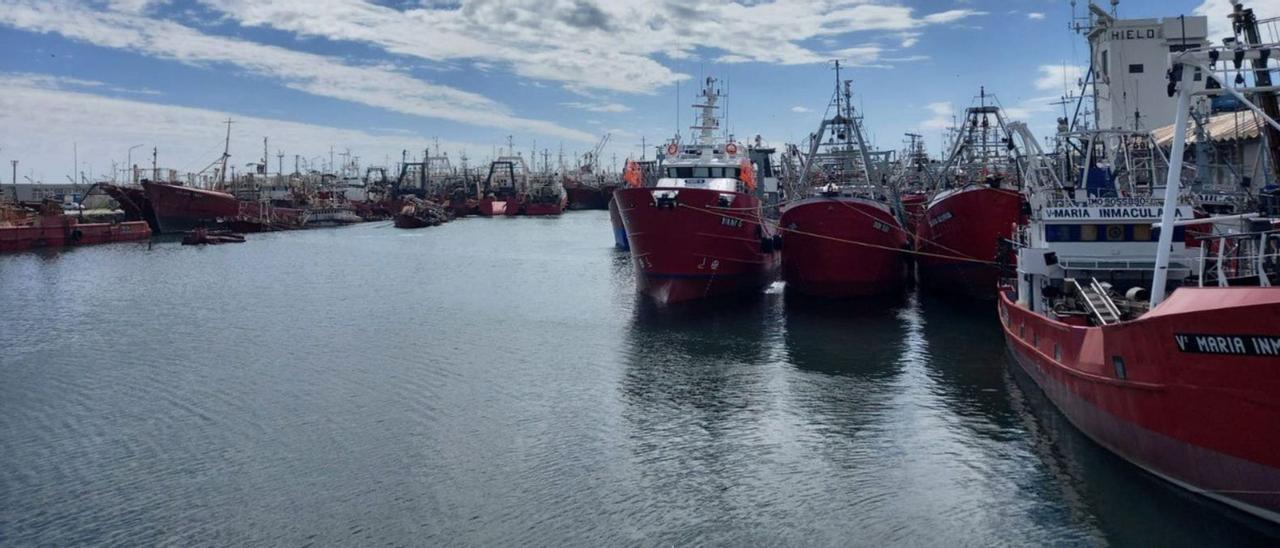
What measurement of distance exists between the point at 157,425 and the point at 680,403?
461 inches

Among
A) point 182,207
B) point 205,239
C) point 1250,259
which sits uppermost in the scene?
point 182,207

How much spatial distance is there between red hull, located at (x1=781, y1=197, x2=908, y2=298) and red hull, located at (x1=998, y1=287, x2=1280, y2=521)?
20.5 meters

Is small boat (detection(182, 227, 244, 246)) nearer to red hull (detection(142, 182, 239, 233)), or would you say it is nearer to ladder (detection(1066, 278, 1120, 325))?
red hull (detection(142, 182, 239, 233))

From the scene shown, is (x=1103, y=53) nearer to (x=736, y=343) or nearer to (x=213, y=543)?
(x=736, y=343)

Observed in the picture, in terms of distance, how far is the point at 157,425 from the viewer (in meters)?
19.1

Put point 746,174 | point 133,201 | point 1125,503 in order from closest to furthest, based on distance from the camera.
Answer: point 1125,503 → point 746,174 → point 133,201

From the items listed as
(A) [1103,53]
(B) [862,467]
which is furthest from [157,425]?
(A) [1103,53]

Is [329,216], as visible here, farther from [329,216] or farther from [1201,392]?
[1201,392]

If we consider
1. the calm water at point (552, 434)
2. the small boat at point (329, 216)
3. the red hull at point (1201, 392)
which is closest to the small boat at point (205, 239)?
the small boat at point (329, 216)

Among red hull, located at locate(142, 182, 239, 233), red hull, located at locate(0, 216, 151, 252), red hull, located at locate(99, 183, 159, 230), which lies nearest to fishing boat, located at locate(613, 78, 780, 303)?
red hull, located at locate(0, 216, 151, 252)

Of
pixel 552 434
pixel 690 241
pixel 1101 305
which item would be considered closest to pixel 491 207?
pixel 690 241

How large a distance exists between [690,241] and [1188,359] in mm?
23806

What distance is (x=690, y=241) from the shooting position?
35.1m

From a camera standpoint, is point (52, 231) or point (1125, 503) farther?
point (52, 231)
